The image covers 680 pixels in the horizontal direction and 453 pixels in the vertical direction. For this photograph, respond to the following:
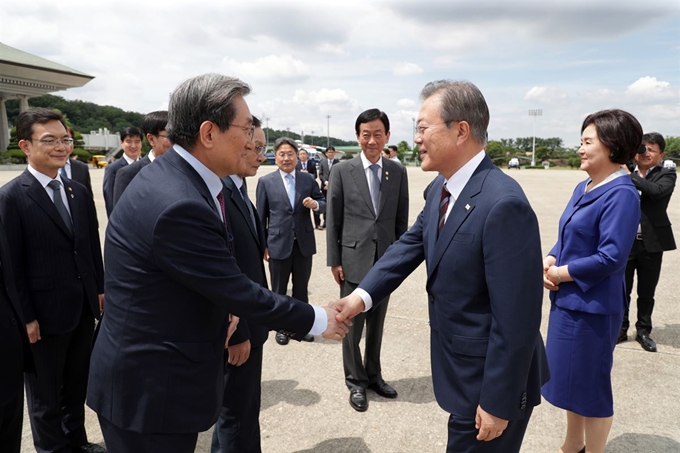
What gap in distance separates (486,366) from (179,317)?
119 cm

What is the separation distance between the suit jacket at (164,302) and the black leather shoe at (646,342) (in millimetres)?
4588

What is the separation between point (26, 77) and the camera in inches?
1569

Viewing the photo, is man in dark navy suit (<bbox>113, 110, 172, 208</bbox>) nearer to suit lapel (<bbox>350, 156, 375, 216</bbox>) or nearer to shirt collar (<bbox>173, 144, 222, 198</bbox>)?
suit lapel (<bbox>350, 156, 375, 216</bbox>)

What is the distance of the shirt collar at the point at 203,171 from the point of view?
1858 mm

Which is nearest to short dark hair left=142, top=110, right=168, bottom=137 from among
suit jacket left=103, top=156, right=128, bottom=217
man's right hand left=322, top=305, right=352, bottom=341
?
suit jacket left=103, top=156, right=128, bottom=217

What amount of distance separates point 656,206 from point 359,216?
10.7ft

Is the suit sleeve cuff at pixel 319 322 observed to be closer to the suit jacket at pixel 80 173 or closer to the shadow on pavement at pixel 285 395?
the shadow on pavement at pixel 285 395

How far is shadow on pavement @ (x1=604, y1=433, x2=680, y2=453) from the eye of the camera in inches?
123

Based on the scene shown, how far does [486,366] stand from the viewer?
5.95ft

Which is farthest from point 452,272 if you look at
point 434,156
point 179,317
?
point 179,317

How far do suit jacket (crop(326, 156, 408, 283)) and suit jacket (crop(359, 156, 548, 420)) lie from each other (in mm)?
1896

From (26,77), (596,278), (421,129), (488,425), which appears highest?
(26,77)

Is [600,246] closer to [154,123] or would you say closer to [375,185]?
[375,185]

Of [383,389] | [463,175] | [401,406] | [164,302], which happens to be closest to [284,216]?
[383,389]
